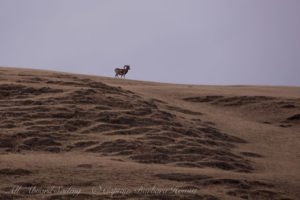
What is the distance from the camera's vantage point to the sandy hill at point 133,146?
→ 802 centimetres

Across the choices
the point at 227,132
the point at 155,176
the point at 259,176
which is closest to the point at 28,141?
→ the point at 155,176

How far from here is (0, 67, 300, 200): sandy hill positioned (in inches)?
316

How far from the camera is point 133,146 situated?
10828 millimetres

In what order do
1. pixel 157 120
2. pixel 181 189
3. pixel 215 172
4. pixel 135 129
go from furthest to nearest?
pixel 157 120 < pixel 135 129 < pixel 215 172 < pixel 181 189

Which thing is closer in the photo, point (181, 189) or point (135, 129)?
point (181, 189)

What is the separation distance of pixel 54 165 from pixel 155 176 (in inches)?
81.0

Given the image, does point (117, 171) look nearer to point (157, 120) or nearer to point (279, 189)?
point (279, 189)

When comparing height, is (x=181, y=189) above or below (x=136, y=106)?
below

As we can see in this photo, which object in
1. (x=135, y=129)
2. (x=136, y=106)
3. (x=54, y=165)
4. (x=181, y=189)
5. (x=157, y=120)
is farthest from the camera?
(x=136, y=106)

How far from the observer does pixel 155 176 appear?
343 inches

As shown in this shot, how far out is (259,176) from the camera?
390 inches

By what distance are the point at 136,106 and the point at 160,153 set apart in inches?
161

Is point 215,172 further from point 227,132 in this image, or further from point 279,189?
point 227,132

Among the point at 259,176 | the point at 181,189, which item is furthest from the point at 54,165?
the point at 259,176
